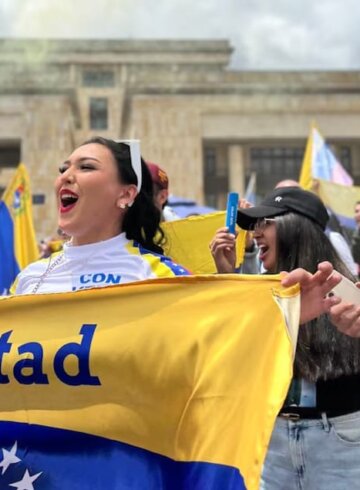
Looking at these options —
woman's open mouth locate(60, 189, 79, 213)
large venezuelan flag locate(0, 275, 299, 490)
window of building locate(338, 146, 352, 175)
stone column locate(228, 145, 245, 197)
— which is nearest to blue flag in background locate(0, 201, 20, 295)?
woman's open mouth locate(60, 189, 79, 213)

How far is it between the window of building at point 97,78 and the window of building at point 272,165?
1091 cm

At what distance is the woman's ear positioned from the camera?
6.82 ft

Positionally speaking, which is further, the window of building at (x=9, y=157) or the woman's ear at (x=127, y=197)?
the window of building at (x=9, y=157)

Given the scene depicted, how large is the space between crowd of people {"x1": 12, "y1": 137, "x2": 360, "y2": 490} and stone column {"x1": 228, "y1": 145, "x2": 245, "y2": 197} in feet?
120

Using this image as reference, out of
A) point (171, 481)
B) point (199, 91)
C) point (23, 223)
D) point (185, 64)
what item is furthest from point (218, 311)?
point (185, 64)

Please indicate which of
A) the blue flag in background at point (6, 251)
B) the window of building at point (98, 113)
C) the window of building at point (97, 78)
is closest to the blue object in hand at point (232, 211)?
the blue flag in background at point (6, 251)

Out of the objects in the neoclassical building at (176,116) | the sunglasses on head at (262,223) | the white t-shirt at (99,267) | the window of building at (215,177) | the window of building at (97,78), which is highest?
the window of building at (97,78)

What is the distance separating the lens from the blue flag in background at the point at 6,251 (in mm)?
5445

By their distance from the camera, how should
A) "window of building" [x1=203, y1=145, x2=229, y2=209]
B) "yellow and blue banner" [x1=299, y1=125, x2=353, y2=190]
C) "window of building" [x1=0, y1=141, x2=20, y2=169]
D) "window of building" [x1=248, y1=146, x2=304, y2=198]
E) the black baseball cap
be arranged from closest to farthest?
the black baseball cap < "yellow and blue banner" [x1=299, y1=125, x2=353, y2=190] < "window of building" [x1=0, y1=141, x2=20, y2=169] < "window of building" [x1=203, y1=145, x2=229, y2=209] < "window of building" [x1=248, y1=146, x2=304, y2=198]

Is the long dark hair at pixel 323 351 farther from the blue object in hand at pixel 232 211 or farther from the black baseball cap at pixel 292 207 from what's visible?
the blue object in hand at pixel 232 211

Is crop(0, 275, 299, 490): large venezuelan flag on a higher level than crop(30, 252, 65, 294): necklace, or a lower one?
lower

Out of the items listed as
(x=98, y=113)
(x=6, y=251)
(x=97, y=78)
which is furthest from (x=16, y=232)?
(x=97, y=78)

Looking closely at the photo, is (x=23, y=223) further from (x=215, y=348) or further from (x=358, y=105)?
(x=358, y=105)

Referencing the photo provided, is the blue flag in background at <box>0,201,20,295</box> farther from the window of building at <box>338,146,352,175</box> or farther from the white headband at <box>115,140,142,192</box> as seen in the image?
the window of building at <box>338,146,352,175</box>
